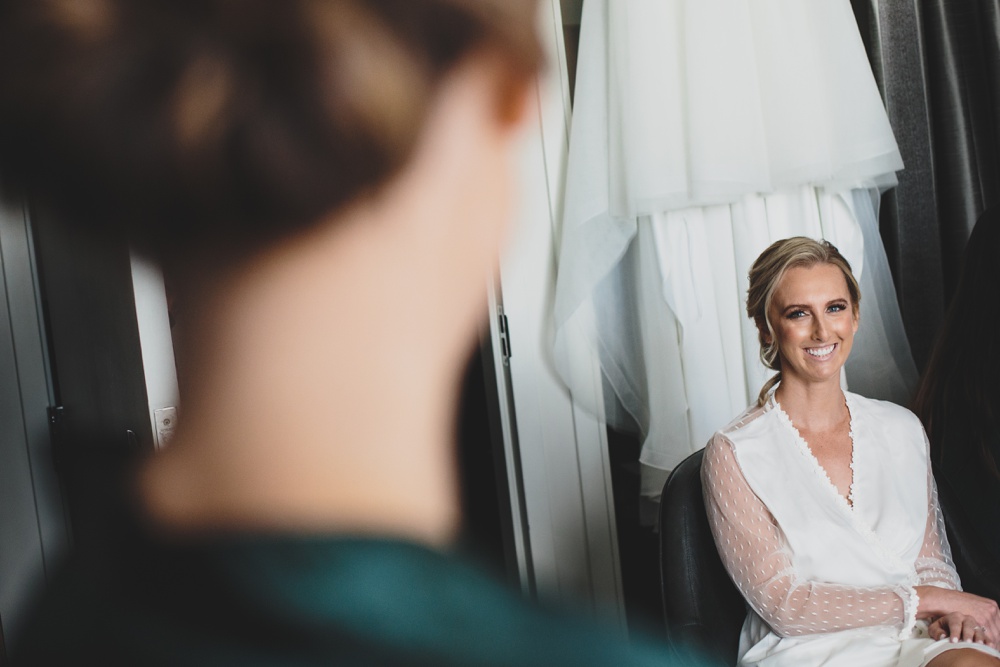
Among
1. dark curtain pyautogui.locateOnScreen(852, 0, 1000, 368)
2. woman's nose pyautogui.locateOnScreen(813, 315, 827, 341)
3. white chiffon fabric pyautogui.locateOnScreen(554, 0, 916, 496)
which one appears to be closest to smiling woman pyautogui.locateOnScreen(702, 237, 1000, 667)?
woman's nose pyautogui.locateOnScreen(813, 315, 827, 341)

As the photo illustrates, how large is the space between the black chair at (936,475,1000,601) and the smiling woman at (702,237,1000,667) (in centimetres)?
2

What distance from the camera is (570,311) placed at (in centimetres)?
131

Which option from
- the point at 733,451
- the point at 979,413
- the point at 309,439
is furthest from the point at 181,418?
the point at 979,413

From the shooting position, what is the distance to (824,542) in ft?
3.53

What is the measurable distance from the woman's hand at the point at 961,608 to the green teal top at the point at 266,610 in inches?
38.3

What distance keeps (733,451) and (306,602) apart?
939 mm

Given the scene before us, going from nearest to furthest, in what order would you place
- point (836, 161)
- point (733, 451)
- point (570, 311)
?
point (733, 451) < point (836, 161) < point (570, 311)

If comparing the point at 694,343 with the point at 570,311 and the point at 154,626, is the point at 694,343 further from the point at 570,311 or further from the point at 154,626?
the point at 154,626

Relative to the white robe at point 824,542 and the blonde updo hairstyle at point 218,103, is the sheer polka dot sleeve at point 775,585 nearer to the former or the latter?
the white robe at point 824,542

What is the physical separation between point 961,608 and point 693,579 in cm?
31

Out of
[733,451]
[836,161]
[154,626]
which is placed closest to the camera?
[154,626]

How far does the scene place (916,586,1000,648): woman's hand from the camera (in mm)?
1021

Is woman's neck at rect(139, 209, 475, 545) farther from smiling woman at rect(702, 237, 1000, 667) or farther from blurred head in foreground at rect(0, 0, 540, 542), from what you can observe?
smiling woman at rect(702, 237, 1000, 667)

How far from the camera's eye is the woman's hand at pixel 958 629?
3.31 feet
